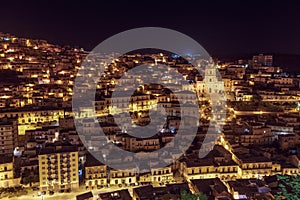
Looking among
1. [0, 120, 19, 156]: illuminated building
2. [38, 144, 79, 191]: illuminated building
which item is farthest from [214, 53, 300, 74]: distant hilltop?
[38, 144, 79, 191]: illuminated building

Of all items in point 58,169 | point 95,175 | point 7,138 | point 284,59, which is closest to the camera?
point 58,169

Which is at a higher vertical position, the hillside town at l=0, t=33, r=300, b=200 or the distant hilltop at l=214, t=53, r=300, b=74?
the distant hilltop at l=214, t=53, r=300, b=74

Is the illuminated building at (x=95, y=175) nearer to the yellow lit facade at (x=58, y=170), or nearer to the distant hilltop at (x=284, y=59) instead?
the yellow lit facade at (x=58, y=170)

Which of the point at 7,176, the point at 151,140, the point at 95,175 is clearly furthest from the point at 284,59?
the point at 7,176

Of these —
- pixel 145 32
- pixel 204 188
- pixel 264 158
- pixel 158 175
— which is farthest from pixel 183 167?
pixel 145 32

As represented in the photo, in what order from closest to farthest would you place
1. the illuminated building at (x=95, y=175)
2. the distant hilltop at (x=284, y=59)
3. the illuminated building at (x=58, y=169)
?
1. the illuminated building at (x=58, y=169)
2. the illuminated building at (x=95, y=175)
3. the distant hilltop at (x=284, y=59)

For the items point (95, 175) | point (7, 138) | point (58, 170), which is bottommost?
point (95, 175)

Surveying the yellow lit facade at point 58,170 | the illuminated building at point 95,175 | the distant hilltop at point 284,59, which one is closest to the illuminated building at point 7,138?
the yellow lit facade at point 58,170

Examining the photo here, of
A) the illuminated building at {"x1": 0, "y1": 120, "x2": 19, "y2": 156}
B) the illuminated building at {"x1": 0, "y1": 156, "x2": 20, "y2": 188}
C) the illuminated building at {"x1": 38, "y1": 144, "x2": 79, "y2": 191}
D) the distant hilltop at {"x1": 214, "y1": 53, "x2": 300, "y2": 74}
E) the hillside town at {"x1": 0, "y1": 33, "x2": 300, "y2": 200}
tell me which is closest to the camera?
the hillside town at {"x1": 0, "y1": 33, "x2": 300, "y2": 200}

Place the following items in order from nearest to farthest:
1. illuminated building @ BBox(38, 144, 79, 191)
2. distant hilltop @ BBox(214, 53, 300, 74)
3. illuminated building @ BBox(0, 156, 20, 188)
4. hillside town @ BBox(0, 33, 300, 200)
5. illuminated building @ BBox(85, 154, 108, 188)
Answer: hillside town @ BBox(0, 33, 300, 200) → illuminated building @ BBox(38, 144, 79, 191) → illuminated building @ BBox(0, 156, 20, 188) → illuminated building @ BBox(85, 154, 108, 188) → distant hilltop @ BBox(214, 53, 300, 74)

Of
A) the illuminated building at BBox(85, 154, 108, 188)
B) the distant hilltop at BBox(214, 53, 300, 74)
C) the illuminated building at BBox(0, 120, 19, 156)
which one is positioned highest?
the distant hilltop at BBox(214, 53, 300, 74)

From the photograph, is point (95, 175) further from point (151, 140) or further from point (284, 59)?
point (284, 59)

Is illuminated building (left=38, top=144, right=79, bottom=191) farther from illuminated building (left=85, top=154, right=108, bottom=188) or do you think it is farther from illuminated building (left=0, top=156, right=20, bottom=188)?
illuminated building (left=0, top=156, right=20, bottom=188)
